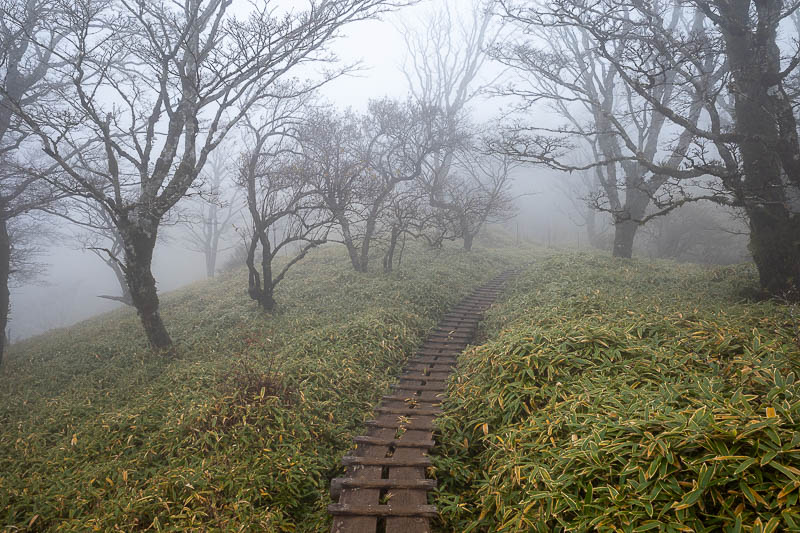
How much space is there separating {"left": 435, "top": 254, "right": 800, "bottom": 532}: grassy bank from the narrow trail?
28cm

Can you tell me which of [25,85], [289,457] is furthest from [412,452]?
[25,85]

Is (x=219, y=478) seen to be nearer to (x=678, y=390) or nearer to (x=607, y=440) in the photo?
(x=607, y=440)

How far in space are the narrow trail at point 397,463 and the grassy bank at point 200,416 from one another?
0.35 meters

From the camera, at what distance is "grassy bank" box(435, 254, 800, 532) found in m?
2.85

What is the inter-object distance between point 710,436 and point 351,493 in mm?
3395

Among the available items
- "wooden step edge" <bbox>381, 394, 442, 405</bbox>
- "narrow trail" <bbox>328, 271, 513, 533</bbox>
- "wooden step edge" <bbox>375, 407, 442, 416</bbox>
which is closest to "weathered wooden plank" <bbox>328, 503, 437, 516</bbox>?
→ "narrow trail" <bbox>328, 271, 513, 533</bbox>

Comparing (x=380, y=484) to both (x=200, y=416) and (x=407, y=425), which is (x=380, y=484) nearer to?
(x=407, y=425)

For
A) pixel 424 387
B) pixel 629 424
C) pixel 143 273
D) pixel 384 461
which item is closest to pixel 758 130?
pixel 629 424

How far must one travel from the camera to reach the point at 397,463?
4.65 m

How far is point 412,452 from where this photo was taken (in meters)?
4.93

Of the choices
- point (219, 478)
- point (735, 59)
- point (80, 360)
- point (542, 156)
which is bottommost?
point (219, 478)

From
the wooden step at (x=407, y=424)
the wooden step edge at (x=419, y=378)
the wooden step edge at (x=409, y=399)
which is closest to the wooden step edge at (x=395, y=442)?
the wooden step at (x=407, y=424)

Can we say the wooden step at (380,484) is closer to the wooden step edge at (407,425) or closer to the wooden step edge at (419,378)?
the wooden step edge at (407,425)

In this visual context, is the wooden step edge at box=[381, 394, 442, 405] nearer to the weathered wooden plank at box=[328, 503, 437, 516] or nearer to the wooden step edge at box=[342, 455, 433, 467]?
the wooden step edge at box=[342, 455, 433, 467]
